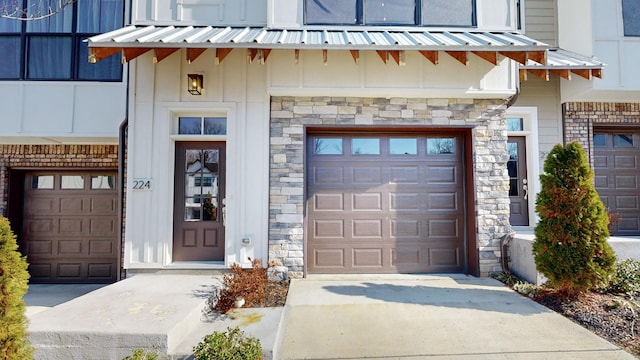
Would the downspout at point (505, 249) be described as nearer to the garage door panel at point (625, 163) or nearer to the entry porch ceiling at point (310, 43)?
the entry porch ceiling at point (310, 43)

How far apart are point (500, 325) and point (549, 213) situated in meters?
1.54

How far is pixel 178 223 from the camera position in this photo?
514 cm

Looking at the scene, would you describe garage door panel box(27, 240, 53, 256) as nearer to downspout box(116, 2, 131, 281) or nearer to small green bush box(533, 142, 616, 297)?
downspout box(116, 2, 131, 281)

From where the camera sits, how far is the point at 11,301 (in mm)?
2326

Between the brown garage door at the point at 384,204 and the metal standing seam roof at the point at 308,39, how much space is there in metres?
1.50

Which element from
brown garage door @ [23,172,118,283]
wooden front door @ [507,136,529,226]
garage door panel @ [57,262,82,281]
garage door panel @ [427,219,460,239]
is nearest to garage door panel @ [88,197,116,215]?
brown garage door @ [23,172,118,283]

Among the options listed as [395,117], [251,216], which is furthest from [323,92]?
[251,216]

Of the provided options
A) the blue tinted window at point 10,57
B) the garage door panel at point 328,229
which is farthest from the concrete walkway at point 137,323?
the blue tinted window at point 10,57

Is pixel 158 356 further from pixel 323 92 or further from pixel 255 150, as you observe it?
pixel 323 92

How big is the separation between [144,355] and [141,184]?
2818 millimetres

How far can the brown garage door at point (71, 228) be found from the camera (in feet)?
20.2

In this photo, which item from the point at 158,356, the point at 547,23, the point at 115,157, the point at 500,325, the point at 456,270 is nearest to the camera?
the point at 158,356

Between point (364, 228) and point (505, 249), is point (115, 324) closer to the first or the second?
point (364, 228)

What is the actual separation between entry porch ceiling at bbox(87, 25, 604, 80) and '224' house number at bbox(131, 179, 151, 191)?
1673 mm
